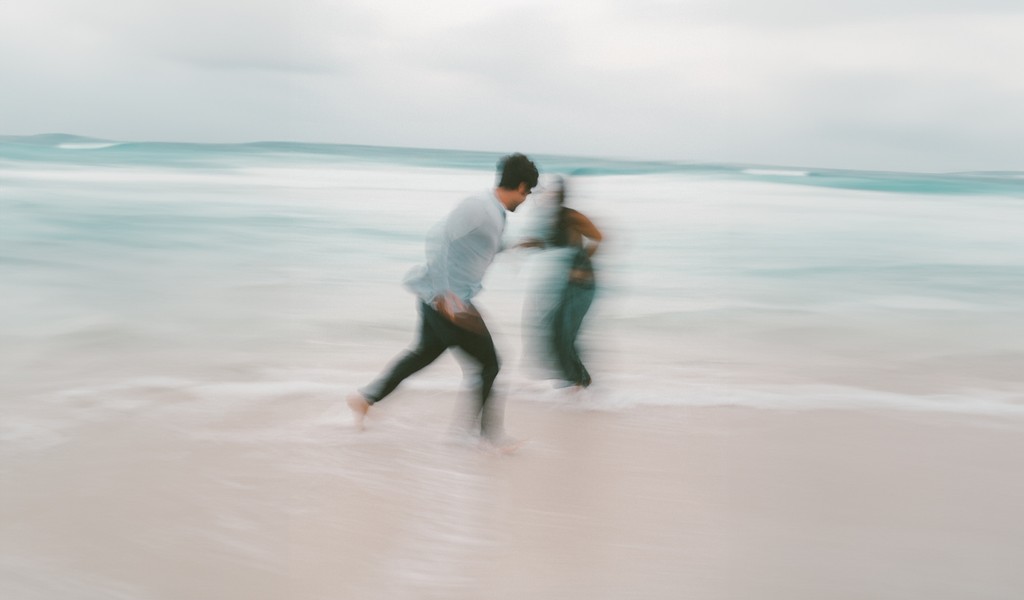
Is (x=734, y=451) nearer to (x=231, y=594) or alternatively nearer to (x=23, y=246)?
(x=231, y=594)

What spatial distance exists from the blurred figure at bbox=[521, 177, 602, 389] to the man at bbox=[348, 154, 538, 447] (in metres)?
0.85

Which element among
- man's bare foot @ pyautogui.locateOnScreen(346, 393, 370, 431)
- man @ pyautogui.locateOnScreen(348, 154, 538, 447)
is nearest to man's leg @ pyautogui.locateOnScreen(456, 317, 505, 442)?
man @ pyautogui.locateOnScreen(348, 154, 538, 447)

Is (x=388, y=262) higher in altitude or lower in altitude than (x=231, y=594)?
lower

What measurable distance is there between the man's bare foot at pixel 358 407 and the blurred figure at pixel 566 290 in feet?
3.54

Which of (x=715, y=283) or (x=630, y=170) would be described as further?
(x=630, y=170)

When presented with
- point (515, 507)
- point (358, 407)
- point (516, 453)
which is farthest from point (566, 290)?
point (515, 507)

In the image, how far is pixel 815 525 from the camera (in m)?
3.41

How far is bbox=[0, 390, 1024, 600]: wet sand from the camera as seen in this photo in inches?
117

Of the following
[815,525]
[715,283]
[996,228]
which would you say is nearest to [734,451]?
[815,525]

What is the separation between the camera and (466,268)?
3.60 metres

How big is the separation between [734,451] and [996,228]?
901 inches

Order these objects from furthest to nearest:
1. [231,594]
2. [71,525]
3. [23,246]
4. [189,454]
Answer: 1. [23,246]
2. [189,454]
3. [71,525]
4. [231,594]

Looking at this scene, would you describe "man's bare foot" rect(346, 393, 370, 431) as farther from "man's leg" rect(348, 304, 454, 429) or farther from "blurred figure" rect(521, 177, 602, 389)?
"blurred figure" rect(521, 177, 602, 389)

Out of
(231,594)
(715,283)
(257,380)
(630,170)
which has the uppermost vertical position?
(231,594)
